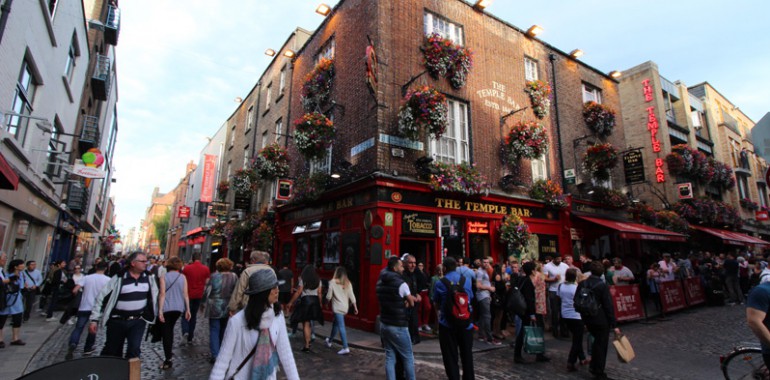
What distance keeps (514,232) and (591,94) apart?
1066 cm

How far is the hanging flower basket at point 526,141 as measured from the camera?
13070mm

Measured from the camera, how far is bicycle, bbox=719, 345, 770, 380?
4.74 metres

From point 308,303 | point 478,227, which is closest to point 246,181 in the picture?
point 478,227

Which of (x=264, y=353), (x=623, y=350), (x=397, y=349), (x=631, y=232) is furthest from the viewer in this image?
(x=631, y=232)

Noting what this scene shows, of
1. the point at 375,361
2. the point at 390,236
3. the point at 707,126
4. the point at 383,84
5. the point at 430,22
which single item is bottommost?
the point at 375,361

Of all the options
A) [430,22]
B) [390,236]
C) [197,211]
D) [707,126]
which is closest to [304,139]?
[390,236]

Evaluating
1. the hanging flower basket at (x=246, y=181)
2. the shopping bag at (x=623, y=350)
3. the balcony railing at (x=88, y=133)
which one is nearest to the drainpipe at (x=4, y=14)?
the hanging flower basket at (x=246, y=181)

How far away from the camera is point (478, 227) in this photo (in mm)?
12523

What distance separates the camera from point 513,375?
20.1 ft

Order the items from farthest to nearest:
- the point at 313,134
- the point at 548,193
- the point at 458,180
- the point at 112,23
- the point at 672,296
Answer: the point at 112,23, the point at 548,193, the point at 672,296, the point at 313,134, the point at 458,180

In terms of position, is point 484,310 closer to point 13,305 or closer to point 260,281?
point 260,281

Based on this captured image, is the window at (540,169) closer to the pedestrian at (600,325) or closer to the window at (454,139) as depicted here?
the window at (454,139)

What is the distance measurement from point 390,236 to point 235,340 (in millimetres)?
7665

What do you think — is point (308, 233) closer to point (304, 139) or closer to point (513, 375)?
point (304, 139)
